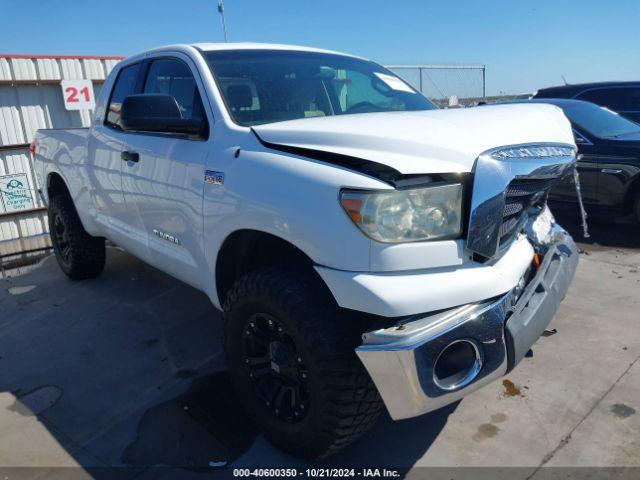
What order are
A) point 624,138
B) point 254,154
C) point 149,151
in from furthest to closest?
point 624,138 → point 149,151 → point 254,154

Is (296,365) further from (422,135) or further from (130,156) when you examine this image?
(130,156)

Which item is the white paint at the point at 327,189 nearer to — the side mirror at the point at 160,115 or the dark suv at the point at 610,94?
the side mirror at the point at 160,115

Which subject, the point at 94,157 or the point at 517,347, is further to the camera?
the point at 94,157

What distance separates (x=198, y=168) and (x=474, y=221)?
1.43 metres

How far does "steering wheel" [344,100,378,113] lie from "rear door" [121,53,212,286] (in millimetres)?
928

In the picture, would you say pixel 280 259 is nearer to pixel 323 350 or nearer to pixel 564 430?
pixel 323 350

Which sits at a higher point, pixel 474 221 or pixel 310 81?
pixel 310 81

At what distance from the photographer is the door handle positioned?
10.6ft

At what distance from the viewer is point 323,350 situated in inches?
79.1

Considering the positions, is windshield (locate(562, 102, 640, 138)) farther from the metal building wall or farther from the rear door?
the metal building wall

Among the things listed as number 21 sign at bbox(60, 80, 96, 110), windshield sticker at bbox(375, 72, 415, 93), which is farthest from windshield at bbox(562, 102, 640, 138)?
number 21 sign at bbox(60, 80, 96, 110)

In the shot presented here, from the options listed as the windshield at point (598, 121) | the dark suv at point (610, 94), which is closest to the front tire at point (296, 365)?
the windshield at point (598, 121)

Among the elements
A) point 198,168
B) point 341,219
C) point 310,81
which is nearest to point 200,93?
point 198,168

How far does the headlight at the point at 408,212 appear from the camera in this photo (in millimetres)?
1897
